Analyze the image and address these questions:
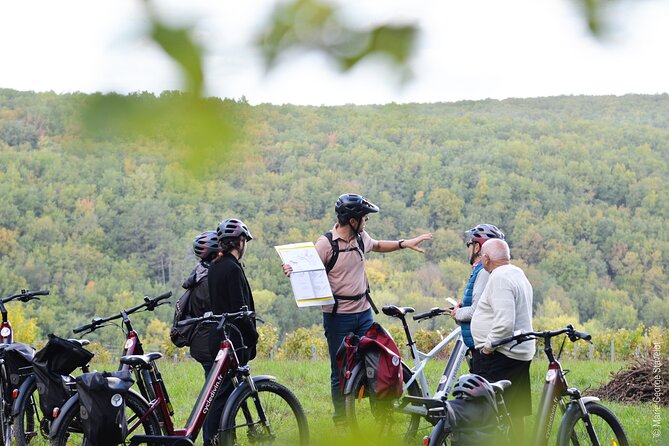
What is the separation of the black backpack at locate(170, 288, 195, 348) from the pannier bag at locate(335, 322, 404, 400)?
87 cm

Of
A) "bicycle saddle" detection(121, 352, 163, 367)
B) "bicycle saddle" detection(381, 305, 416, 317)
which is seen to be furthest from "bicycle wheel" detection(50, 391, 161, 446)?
"bicycle saddle" detection(381, 305, 416, 317)

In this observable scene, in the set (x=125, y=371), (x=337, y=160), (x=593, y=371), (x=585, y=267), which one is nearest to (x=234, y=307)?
(x=125, y=371)

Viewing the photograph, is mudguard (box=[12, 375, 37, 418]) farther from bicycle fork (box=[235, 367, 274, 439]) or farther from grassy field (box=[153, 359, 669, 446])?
grassy field (box=[153, 359, 669, 446])

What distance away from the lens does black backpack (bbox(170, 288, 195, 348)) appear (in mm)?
4676

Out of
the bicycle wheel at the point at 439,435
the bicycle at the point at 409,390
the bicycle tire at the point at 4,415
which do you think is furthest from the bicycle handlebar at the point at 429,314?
the bicycle tire at the point at 4,415

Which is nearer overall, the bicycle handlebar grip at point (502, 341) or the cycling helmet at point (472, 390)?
the cycling helmet at point (472, 390)

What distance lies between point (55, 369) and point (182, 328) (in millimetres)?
689

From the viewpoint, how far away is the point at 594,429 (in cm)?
399

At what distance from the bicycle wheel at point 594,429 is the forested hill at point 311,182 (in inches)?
114

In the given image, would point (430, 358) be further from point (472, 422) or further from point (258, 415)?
point (472, 422)

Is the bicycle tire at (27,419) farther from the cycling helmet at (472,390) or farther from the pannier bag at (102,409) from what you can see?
the cycling helmet at (472,390)

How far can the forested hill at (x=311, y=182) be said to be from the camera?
2.34 ft

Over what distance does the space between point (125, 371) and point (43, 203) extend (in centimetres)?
350

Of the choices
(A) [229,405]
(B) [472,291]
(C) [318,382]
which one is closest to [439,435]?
(B) [472,291]
